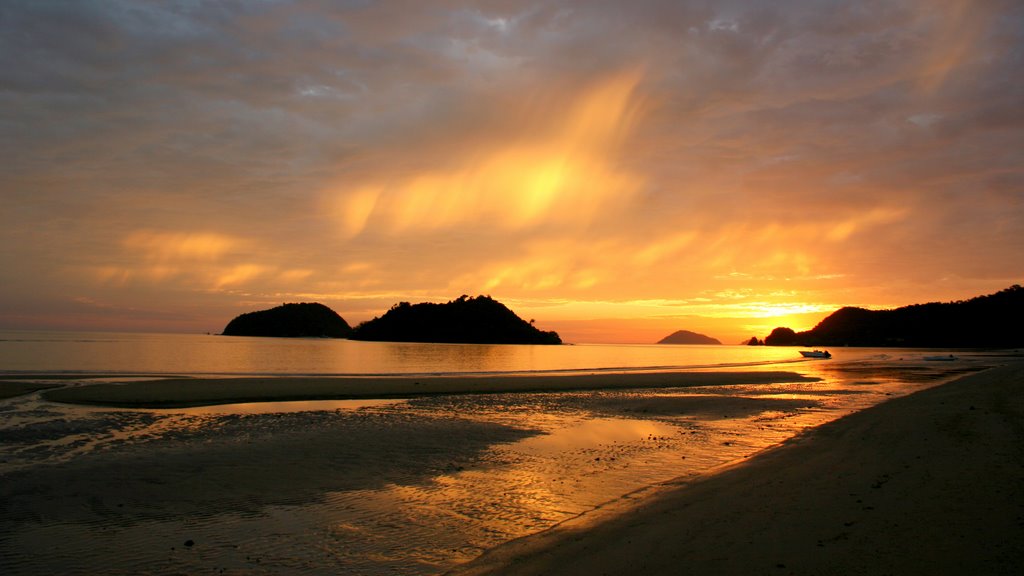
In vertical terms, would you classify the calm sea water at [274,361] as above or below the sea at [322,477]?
above

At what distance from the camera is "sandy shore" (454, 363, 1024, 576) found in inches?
261

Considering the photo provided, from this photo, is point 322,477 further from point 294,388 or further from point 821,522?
point 294,388

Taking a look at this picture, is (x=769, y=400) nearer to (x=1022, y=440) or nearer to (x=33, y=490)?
(x=1022, y=440)

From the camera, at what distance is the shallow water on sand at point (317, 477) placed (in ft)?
28.3

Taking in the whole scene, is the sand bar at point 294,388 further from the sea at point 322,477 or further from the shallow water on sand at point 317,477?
the shallow water on sand at point 317,477

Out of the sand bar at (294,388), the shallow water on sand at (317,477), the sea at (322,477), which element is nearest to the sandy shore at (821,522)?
the sea at (322,477)

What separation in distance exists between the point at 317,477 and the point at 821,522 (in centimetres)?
1046

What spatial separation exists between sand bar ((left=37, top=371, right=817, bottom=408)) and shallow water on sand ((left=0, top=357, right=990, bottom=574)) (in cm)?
337

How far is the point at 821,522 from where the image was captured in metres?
8.17

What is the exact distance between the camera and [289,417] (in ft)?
77.9

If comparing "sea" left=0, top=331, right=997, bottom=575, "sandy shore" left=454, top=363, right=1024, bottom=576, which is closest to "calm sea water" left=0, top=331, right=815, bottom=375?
"sea" left=0, top=331, right=997, bottom=575

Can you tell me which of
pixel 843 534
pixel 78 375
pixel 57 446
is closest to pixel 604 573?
pixel 843 534

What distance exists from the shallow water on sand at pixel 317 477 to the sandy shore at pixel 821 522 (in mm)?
1219

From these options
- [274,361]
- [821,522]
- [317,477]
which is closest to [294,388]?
[317,477]
